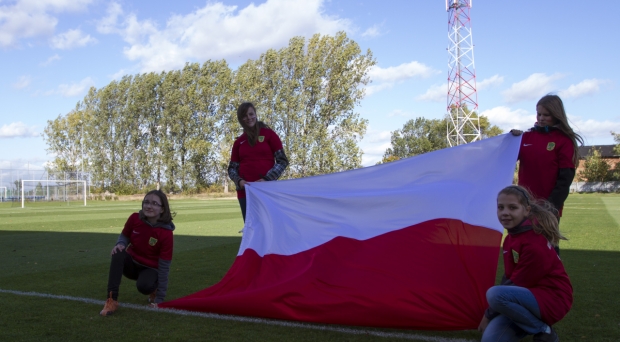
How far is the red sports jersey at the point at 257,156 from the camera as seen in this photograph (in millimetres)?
5789

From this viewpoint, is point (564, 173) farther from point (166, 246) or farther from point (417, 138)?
point (417, 138)

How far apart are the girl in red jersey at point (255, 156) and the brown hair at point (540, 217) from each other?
2819 mm

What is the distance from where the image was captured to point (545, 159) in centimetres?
409

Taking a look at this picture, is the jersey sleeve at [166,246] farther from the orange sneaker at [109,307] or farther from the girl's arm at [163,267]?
the orange sneaker at [109,307]

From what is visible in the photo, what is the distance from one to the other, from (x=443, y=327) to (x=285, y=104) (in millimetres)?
44706

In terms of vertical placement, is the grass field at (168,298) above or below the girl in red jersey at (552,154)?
below

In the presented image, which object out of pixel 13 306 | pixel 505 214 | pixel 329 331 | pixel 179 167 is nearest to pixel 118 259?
pixel 13 306

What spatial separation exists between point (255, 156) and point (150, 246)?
154 centimetres

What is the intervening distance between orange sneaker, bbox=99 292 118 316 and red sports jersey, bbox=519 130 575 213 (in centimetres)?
362

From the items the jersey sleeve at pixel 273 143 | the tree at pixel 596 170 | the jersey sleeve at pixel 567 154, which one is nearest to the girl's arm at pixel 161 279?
the jersey sleeve at pixel 273 143

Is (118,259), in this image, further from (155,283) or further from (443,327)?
(443,327)

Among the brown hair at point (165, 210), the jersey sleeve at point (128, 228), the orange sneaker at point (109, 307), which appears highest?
the brown hair at point (165, 210)

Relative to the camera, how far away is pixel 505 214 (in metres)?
3.48

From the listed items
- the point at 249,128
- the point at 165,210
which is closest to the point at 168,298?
the point at 165,210
